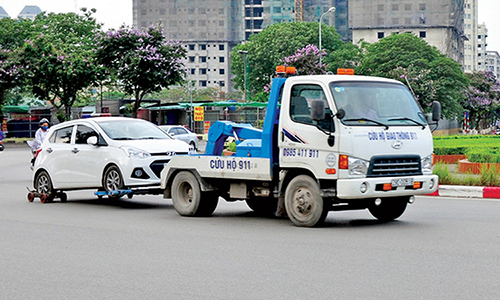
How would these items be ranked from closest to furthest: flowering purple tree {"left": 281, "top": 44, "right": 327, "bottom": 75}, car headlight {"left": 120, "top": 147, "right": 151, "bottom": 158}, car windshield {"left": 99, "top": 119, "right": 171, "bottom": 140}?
car headlight {"left": 120, "top": 147, "right": 151, "bottom": 158}
car windshield {"left": 99, "top": 119, "right": 171, "bottom": 140}
flowering purple tree {"left": 281, "top": 44, "right": 327, "bottom": 75}

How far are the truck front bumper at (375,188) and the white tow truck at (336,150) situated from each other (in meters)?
0.01

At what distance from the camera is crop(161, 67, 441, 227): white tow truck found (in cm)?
1084

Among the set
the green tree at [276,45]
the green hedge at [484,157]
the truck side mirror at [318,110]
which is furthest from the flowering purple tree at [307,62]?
the truck side mirror at [318,110]

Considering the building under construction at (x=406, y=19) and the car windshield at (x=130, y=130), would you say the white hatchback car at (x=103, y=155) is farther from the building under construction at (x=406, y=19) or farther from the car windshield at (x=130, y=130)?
the building under construction at (x=406, y=19)

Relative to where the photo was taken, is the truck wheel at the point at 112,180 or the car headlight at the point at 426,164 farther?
the truck wheel at the point at 112,180

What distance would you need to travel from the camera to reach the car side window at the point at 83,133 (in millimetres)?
15805

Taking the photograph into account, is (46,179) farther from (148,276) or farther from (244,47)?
(244,47)

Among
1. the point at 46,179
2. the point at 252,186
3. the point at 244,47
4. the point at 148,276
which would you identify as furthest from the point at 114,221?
the point at 244,47

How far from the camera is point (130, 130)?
1580 cm

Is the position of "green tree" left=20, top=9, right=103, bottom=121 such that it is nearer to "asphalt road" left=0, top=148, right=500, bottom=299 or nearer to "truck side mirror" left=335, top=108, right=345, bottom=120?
"asphalt road" left=0, top=148, right=500, bottom=299

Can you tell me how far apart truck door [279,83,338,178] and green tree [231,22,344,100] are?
3382 inches

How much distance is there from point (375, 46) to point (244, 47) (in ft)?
105

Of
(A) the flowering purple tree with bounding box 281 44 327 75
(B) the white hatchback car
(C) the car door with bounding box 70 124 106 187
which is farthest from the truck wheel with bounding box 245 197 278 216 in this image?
(A) the flowering purple tree with bounding box 281 44 327 75

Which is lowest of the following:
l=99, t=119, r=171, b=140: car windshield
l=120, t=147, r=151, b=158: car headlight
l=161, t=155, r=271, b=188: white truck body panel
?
l=161, t=155, r=271, b=188: white truck body panel
